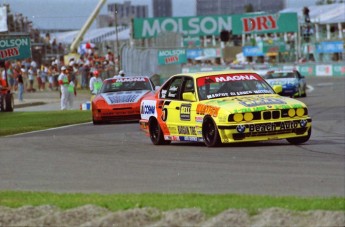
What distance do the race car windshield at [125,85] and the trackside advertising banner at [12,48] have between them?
1164cm

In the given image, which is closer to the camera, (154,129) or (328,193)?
(328,193)

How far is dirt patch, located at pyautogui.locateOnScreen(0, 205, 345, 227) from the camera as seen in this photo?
812 cm

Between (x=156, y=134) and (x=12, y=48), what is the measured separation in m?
21.7

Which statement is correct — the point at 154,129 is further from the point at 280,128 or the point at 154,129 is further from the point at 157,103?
the point at 280,128

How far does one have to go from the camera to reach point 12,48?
38750mm

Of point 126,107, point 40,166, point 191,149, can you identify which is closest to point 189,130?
point 191,149

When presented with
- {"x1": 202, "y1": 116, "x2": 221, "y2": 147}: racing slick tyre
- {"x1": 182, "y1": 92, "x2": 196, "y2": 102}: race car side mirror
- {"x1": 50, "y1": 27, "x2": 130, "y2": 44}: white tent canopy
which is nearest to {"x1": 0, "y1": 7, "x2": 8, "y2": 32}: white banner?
{"x1": 182, "y1": 92, "x2": 196, "y2": 102}: race car side mirror

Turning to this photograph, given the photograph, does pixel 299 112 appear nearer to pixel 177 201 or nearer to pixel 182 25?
pixel 177 201

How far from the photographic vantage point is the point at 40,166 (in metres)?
14.5

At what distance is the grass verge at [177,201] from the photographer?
347 inches

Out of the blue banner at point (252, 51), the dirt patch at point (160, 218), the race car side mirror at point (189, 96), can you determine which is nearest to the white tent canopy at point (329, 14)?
the blue banner at point (252, 51)

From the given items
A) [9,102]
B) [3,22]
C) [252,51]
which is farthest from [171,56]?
[252,51]

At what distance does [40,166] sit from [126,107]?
11.5 m

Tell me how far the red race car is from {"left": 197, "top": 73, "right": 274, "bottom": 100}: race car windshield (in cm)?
816
